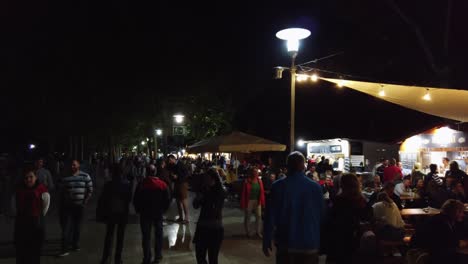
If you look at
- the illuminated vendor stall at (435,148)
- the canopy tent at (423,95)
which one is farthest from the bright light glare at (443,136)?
the canopy tent at (423,95)

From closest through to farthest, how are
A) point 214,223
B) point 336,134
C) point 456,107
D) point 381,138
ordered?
point 214,223
point 456,107
point 381,138
point 336,134

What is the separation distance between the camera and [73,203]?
7559 millimetres

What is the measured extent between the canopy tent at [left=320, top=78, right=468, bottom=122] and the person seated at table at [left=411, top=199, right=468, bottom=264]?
568 centimetres

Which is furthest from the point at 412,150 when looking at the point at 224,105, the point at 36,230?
the point at 36,230

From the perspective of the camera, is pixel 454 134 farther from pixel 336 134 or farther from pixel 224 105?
pixel 336 134

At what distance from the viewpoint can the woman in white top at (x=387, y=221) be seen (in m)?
6.05

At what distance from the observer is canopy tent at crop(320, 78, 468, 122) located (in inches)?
393

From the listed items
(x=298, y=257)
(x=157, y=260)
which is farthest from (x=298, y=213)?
(x=157, y=260)

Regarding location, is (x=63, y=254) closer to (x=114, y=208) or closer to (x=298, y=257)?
(x=114, y=208)

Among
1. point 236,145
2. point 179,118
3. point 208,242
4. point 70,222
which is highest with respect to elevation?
point 179,118

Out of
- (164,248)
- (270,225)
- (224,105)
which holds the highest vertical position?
(224,105)

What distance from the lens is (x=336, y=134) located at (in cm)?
3884

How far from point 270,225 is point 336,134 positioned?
119 ft

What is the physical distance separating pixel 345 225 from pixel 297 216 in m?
0.57
